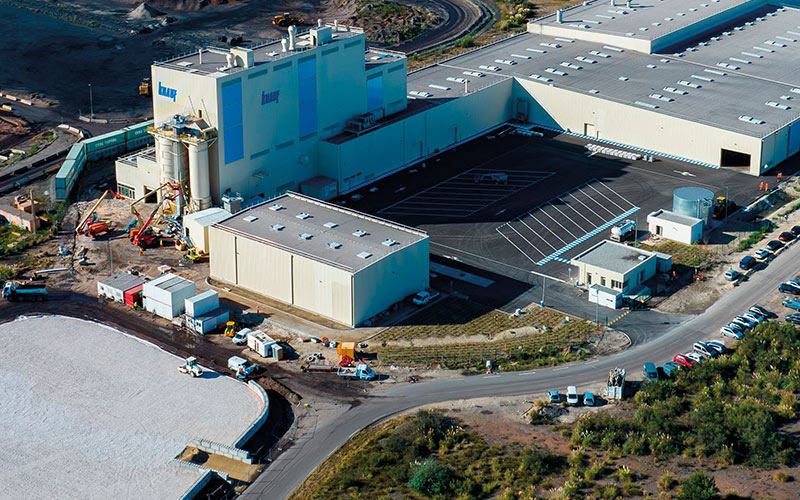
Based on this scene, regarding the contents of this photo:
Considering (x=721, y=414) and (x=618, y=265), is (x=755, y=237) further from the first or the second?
(x=721, y=414)

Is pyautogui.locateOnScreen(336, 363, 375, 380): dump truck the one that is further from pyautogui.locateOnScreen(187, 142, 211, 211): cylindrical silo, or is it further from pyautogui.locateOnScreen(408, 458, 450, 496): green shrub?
pyautogui.locateOnScreen(187, 142, 211, 211): cylindrical silo

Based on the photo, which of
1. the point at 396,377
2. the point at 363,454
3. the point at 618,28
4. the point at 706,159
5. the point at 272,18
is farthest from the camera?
the point at 272,18

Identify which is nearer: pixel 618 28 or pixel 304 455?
pixel 304 455

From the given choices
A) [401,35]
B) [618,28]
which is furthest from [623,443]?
[401,35]

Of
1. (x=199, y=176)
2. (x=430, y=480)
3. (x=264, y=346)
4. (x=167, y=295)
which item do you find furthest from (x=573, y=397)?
(x=199, y=176)

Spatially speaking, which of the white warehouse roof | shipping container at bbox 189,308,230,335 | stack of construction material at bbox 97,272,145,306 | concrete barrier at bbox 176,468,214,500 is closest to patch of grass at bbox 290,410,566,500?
concrete barrier at bbox 176,468,214,500

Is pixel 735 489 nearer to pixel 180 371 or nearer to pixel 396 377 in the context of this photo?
pixel 396 377
